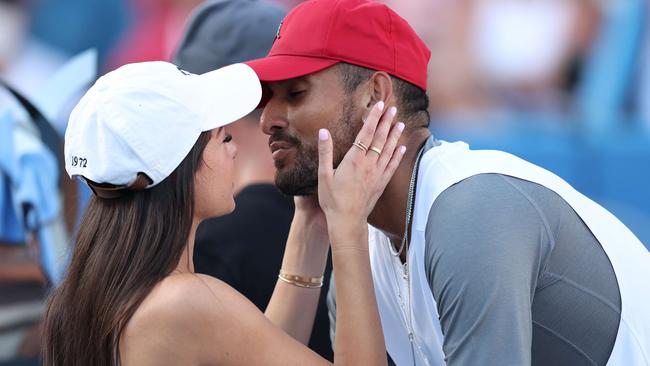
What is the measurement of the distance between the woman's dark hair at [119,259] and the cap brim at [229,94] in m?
0.05

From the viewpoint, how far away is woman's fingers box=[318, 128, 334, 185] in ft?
7.96

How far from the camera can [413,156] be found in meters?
2.54

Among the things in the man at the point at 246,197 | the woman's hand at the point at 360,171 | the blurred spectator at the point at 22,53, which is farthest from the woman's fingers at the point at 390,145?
the blurred spectator at the point at 22,53

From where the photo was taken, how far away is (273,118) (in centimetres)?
260

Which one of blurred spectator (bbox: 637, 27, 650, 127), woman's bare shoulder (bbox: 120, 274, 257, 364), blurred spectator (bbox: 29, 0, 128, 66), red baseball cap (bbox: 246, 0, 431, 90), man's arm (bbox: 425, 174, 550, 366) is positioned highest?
blurred spectator (bbox: 637, 27, 650, 127)

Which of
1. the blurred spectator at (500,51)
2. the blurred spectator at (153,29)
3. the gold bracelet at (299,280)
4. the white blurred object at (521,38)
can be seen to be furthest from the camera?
the white blurred object at (521,38)

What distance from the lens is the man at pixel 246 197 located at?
3.06 meters

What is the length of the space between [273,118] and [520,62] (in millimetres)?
3936

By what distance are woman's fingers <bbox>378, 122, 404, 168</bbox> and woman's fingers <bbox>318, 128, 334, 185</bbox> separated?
0.39 ft

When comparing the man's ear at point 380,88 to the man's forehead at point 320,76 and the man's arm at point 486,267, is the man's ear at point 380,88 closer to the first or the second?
the man's forehead at point 320,76

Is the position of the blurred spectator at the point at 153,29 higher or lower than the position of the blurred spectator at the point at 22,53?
higher

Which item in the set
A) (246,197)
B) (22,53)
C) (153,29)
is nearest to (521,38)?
(153,29)

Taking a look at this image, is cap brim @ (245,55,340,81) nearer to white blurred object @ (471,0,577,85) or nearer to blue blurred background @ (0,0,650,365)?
blue blurred background @ (0,0,650,365)

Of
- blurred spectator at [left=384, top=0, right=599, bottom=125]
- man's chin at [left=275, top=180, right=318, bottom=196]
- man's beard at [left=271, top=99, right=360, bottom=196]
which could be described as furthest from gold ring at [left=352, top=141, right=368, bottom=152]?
blurred spectator at [left=384, top=0, right=599, bottom=125]
